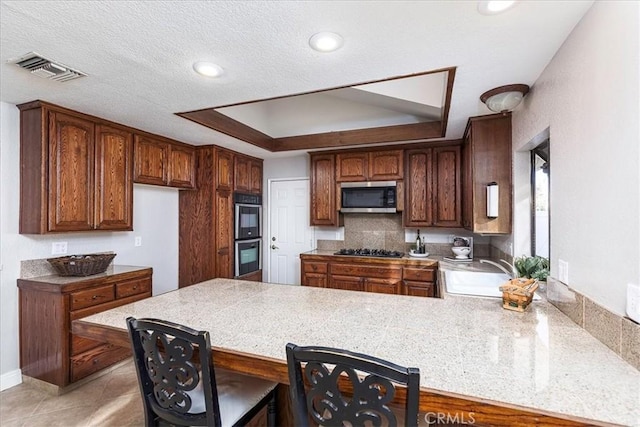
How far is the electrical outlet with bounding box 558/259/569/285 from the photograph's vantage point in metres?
1.61

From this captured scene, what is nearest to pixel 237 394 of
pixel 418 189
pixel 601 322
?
pixel 601 322

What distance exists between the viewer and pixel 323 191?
436 cm

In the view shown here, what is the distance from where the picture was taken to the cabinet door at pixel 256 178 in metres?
4.71

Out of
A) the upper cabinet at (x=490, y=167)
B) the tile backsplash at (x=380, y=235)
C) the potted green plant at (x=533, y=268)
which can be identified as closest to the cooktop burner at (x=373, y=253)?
the tile backsplash at (x=380, y=235)

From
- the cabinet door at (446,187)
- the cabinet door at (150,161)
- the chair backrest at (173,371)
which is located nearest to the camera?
the chair backrest at (173,371)

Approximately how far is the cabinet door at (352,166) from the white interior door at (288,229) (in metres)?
0.69

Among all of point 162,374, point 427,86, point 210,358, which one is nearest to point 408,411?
point 210,358

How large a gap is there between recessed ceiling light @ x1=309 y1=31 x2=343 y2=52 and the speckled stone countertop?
143cm

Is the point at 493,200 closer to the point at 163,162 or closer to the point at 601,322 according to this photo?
the point at 601,322

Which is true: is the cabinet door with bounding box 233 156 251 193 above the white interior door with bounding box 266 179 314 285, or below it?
above

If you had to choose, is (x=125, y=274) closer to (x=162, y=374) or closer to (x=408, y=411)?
(x=162, y=374)

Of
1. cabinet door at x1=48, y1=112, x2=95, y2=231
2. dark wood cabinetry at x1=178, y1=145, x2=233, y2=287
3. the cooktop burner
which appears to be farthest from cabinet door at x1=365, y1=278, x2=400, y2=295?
cabinet door at x1=48, y1=112, x2=95, y2=231

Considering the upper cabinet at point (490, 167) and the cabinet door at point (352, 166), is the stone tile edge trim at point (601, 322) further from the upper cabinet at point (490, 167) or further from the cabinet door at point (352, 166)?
the cabinet door at point (352, 166)

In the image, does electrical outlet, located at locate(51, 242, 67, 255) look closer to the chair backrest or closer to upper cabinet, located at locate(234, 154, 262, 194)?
upper cabinet, located at locate(234, 154, 262, 194)
